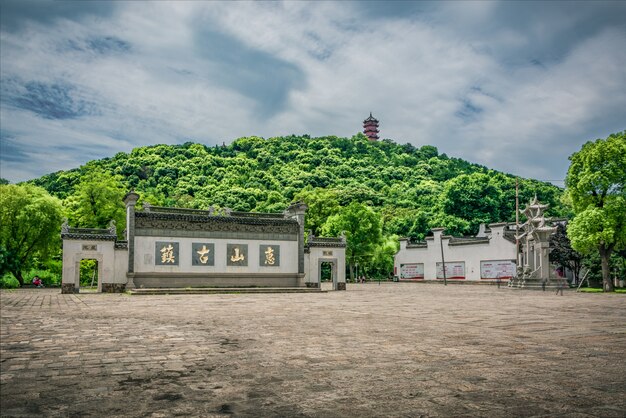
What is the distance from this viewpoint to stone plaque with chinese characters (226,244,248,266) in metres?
31.9

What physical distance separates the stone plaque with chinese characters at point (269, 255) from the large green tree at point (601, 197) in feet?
59.0

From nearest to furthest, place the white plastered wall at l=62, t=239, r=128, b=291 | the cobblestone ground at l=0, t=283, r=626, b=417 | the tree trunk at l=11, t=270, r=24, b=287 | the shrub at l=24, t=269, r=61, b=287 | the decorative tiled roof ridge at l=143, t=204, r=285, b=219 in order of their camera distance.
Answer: the cobblestone ground at l=0, t=283, r=626, b=417 → the white plastered wall at l=62, t=239, r=128, b=291 → the decorative tiled roof ridge at l=143, t=204, r=285, b=219 → the tree trunk at l=11, t=270, r=24, b=287 → the shrub at l=24, t=269, r=61, b=287

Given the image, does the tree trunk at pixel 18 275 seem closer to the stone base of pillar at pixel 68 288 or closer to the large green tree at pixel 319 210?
the stone base of pillar at pixel 68 288

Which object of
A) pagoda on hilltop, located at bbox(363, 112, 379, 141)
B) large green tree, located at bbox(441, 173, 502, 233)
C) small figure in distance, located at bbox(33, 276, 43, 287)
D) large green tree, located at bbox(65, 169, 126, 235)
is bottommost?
small figure in distance, located at bbox(33, 276, 43, 287)

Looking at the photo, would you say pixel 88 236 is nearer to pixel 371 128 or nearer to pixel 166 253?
pixel 166 253

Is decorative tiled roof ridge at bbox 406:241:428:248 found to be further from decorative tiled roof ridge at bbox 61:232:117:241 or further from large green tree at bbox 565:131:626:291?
decorative tiled roof ridge at bbox 61:232:117:241

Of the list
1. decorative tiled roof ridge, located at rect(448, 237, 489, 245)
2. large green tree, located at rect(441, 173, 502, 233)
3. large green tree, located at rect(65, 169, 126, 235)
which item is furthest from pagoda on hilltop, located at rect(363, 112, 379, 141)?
large green tree, located at rect(65, 169, 126, 235)

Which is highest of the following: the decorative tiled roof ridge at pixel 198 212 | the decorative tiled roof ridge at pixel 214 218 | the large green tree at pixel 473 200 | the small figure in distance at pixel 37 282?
the large green tree at pixel 473 200

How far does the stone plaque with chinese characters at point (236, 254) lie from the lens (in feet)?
105

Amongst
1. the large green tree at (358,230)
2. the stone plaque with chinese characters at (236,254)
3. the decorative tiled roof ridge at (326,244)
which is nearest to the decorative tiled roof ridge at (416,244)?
the large green tree at (358,230)

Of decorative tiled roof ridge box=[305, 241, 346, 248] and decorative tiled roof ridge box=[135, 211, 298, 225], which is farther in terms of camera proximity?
decorative tiled roof ridge box=[305, 241, 346, 248]

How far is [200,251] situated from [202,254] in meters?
0.22

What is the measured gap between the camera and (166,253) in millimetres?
A: 30266

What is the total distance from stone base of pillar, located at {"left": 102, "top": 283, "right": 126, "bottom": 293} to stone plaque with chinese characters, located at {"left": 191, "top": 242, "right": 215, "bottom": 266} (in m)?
4.10
